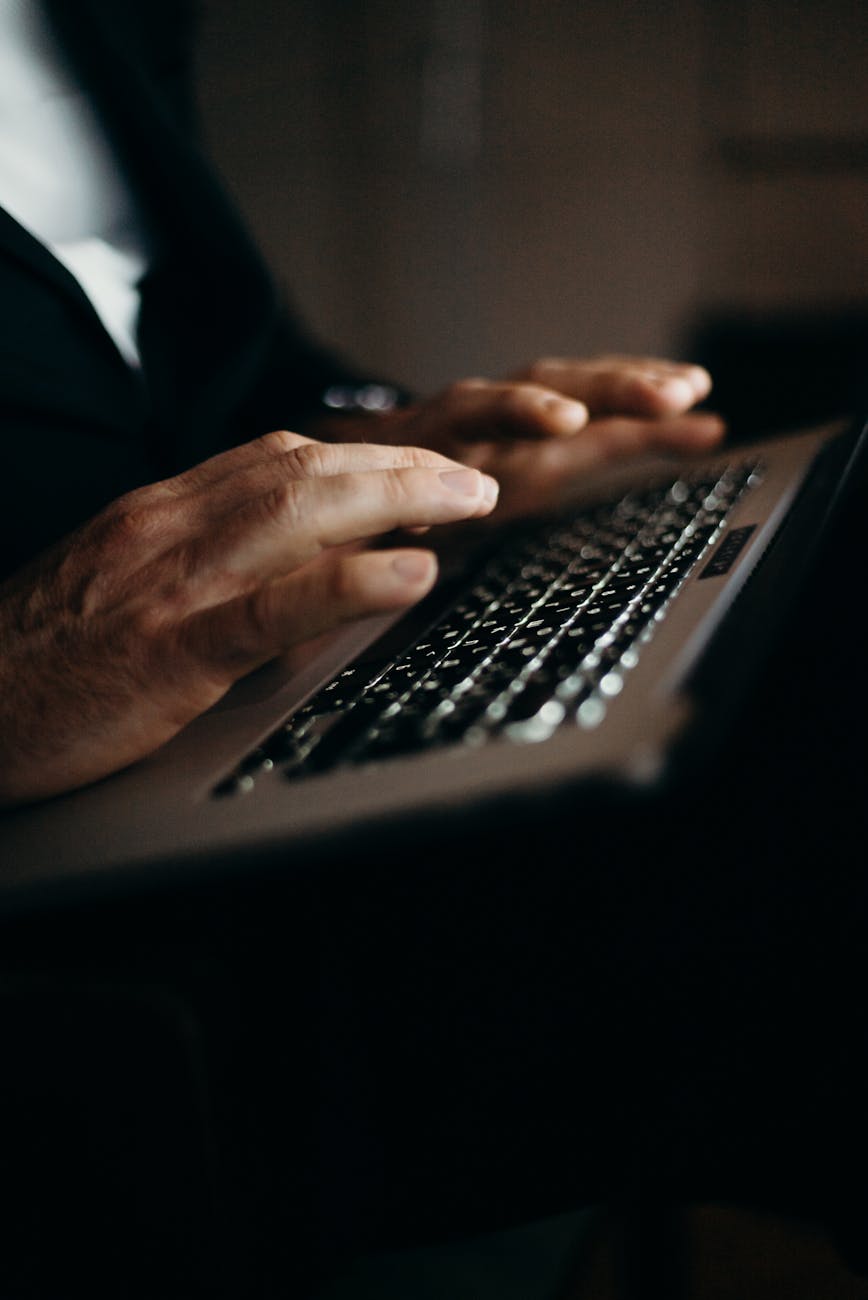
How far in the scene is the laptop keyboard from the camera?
1.14ft

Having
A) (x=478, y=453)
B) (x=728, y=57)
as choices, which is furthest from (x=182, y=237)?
(x=728, y=57)

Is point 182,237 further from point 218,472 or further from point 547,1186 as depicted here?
point 547,1186

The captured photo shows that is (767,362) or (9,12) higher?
(9,12)

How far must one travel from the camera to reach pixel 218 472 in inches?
19.5

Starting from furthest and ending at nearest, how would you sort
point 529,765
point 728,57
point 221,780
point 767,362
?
point 728,57, point 767,362, point 221,780, point 529,765

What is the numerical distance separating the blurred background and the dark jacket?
1.23m

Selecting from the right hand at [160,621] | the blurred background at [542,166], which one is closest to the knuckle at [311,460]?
the right hand at [160,621]

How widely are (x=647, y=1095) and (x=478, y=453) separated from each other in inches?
21.8

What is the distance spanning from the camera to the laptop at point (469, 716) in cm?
30

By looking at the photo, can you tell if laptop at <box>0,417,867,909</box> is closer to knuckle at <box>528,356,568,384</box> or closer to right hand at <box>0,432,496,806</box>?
right hand at <box>0,432,496,806</box>

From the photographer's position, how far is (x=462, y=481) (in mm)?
448

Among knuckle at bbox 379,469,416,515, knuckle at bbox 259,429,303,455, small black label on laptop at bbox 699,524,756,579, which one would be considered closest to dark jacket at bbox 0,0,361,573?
knuckle at bbox 259,429,303,455

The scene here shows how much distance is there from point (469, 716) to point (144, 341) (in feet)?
2.12

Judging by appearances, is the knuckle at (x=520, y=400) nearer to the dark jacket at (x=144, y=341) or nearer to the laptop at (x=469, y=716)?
the laptop at (x=469, y=716)
